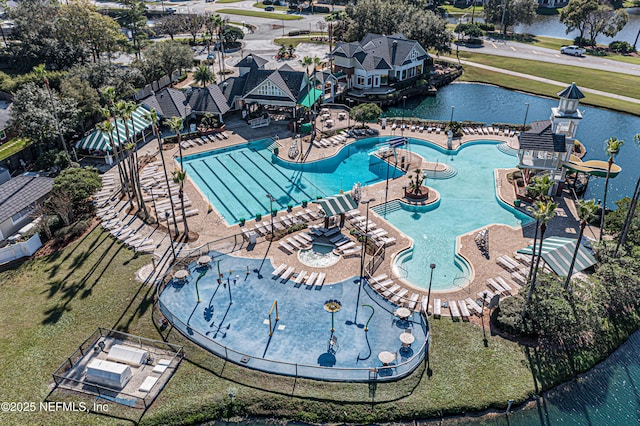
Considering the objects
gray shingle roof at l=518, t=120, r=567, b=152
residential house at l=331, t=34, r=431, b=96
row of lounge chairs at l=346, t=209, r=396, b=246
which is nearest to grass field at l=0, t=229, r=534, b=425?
row of lounge chairs at l=346, t=209, r=396, b=246

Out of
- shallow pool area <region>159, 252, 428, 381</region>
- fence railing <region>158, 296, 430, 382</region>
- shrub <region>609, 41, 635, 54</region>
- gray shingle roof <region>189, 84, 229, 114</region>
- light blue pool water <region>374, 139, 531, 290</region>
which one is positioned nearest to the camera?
fence railing <region>158, 296, 430, 382</region>

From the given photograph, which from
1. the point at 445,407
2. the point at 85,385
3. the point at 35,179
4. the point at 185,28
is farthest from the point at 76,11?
the point at 445,407

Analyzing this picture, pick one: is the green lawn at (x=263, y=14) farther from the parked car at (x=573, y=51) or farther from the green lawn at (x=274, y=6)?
the parked car at (x=573, y=51)

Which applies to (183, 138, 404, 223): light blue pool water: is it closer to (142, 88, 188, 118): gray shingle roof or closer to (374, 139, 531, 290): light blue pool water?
(374, 139, 531, 290): light blue pool water

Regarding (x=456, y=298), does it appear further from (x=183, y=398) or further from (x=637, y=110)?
(x=637, y=110)

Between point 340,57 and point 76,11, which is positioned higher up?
point 76,11

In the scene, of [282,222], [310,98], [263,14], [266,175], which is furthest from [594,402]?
[263,14]

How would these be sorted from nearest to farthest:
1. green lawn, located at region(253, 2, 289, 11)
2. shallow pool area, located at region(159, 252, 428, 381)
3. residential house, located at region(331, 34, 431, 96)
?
shallow pool area, located at region(159, 252, 428, 381)
residential house, located at region(331, 34, 431, 96)
green lawn, located at region(253, 2, 289, 11)
